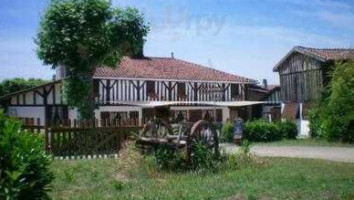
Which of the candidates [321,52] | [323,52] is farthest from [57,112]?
[323,52]

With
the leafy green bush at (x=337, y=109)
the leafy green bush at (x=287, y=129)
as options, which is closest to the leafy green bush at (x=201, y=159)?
the leafy green bush at (x=337, y=109)

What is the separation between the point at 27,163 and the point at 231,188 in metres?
5.08

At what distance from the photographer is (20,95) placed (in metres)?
34.3

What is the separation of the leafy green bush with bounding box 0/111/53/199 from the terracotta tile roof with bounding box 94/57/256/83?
93.0ft

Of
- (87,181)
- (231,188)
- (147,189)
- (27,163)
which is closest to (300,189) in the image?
(231,188)

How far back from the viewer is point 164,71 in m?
38.8

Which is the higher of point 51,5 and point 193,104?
point 51,5

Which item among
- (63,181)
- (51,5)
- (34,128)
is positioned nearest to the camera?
(63,181)

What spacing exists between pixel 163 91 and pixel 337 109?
26047mm

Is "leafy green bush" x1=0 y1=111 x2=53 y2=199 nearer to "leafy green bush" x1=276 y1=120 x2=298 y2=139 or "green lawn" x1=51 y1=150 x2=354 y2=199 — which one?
"green lawn" x1=51 y1=150 x2=354 y2=199

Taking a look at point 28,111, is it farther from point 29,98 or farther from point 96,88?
point 96,88

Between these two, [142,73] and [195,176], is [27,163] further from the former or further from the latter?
[142,73]

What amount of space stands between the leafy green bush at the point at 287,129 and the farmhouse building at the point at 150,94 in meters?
7.55

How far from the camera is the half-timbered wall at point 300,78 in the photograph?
34.9m
